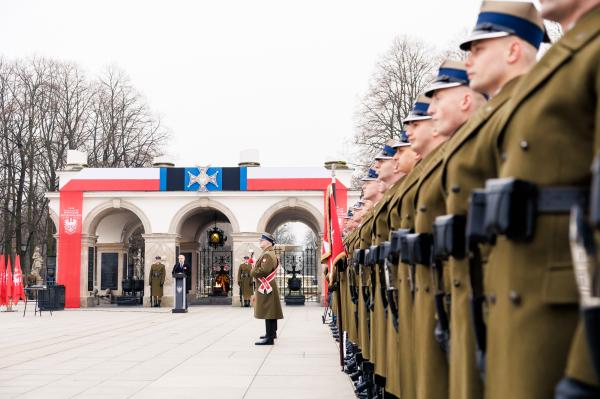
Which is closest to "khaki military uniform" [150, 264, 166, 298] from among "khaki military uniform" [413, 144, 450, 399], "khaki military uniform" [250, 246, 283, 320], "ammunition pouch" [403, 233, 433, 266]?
"khaki military uniform" [250, 246, 283, 320]

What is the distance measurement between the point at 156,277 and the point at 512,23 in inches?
1019

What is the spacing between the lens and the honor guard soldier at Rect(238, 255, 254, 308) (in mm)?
26781

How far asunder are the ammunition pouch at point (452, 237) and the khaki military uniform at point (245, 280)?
23938 mm

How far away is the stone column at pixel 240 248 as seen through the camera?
2792 cm

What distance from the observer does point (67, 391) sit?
24.5ft

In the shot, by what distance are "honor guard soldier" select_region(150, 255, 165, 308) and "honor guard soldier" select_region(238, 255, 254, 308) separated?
3117 millimetres

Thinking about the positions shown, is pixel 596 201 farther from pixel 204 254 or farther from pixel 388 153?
pixel 204 254

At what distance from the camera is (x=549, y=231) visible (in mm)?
2037

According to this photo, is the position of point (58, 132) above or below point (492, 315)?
above

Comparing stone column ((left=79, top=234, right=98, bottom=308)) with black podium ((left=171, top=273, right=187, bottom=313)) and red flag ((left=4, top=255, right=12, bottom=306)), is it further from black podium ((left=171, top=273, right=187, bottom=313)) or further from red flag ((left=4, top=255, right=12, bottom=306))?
black podium ((left=171, top=273, right=187, bottom=313))

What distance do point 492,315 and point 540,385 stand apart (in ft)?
1.08

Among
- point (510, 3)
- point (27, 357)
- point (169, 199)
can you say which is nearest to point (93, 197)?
point (169, 199)

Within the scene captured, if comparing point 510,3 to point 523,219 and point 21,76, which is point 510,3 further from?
point 21,76

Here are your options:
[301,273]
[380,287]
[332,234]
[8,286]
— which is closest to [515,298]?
[380,287]
